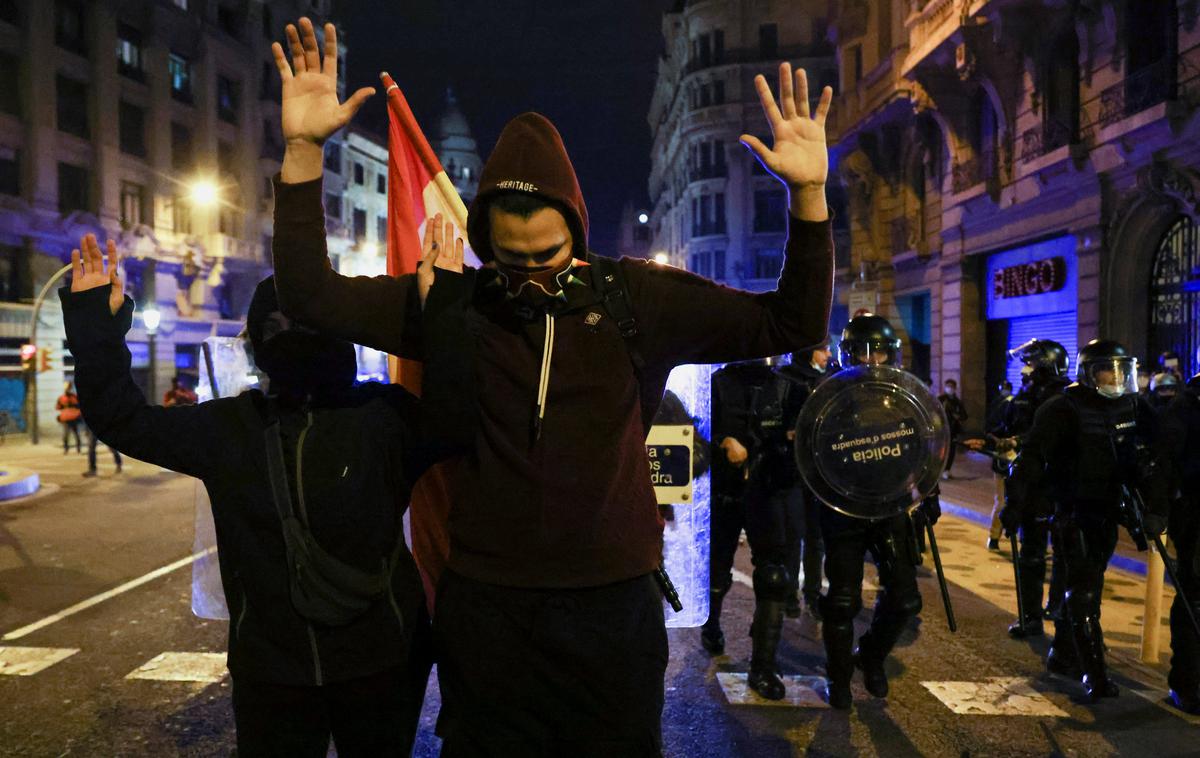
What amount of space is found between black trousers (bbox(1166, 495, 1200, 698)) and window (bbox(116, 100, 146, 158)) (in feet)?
112

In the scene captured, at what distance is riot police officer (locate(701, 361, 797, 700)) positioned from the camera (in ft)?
17.1

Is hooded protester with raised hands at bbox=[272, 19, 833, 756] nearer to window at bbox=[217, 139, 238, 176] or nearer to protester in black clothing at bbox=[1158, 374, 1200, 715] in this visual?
protester in black clothing at bbox=[1158, 374, 1200, 715]

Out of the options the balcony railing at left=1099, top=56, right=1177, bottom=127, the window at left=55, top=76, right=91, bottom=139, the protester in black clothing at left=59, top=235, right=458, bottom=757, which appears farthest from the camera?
the window at left=55, top=76, right=91, bottom=139

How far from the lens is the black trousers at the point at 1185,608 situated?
15.5ft

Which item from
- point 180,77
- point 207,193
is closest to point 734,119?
point 180,77

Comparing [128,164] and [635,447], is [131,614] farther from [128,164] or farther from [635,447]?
[128,164]

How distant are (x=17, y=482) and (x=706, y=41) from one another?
49.1 metres

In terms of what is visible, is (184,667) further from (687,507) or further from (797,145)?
(797,145)

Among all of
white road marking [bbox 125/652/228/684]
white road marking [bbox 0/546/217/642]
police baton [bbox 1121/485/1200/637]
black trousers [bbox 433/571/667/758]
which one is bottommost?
white road marking [bbox 0/546/217/642]

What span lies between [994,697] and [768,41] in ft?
174

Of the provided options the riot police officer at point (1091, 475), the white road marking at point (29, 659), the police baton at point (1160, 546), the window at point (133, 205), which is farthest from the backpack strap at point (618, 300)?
the window at point (133, 205)

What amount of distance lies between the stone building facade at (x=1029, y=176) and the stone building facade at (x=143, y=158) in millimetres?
24743

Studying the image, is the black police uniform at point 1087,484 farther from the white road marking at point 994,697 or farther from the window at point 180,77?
the window at point 180,77

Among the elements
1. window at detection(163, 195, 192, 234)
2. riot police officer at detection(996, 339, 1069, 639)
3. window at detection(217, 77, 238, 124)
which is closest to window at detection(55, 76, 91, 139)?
window at detection(163, 195, 192, 234)
